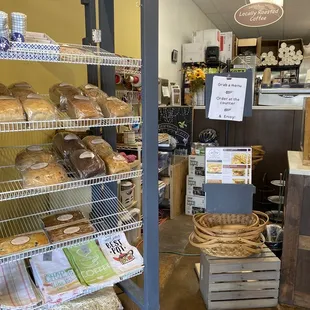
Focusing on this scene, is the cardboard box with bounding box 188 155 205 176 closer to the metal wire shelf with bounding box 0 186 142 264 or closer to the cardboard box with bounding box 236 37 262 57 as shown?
the metal wire shelf with bounding box 0 186 142 264

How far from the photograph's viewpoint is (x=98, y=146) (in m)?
1.67

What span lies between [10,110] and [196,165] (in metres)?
2.57

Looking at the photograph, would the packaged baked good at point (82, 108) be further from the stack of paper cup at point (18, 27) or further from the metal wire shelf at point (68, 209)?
the metal wire shelf at point (68, 209)

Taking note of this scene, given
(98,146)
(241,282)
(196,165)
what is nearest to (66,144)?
(98,146)

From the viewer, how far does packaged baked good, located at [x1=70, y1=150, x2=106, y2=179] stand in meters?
1.45

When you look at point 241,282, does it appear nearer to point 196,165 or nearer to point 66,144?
point 66,144

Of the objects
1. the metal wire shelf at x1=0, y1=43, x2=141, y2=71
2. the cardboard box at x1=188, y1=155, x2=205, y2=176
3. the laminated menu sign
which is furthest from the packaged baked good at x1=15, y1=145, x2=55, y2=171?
the cardboard box at x1=188, y1=155, x2=205, y2=176

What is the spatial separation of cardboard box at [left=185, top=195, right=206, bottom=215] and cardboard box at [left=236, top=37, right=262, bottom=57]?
359 cm

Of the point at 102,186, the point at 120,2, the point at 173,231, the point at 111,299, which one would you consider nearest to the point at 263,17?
the point at 120,2

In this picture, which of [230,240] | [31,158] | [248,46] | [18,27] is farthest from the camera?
[248,46]

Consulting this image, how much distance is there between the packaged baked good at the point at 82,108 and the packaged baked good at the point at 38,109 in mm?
95

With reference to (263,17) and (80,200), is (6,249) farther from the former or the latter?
(263,17)

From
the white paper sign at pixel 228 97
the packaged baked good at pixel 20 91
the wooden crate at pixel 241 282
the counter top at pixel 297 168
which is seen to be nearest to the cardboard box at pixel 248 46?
the counter top at pixel 297 168

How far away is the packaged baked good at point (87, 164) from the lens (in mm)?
1454
